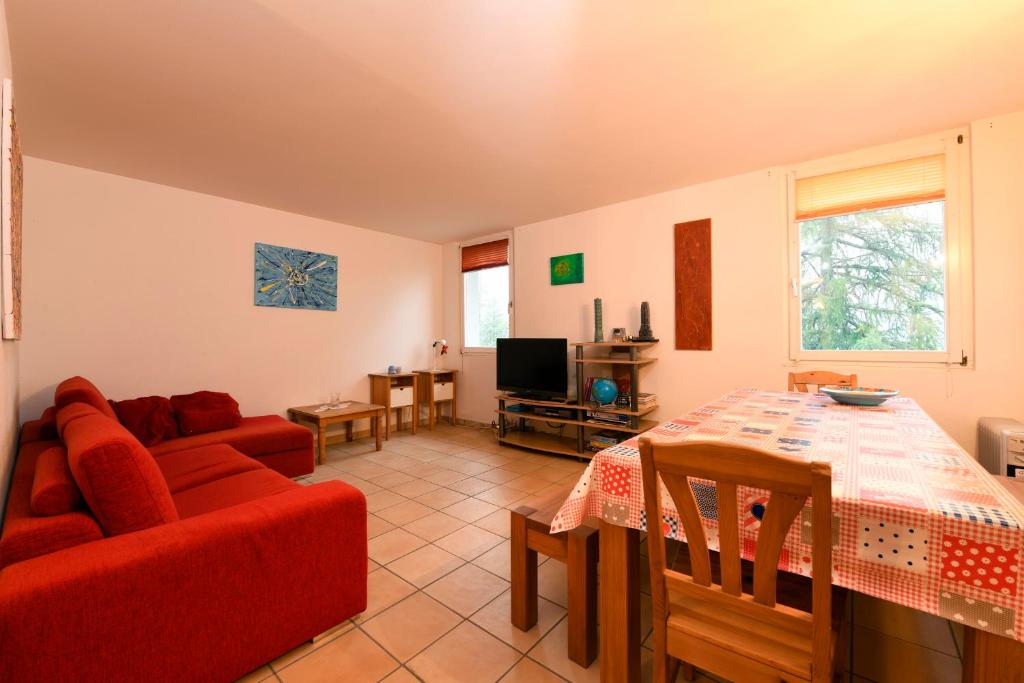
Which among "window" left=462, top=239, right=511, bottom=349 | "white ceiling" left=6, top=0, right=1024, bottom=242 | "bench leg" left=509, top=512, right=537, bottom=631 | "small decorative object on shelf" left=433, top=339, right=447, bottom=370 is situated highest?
"white ceiling" left=6, top=0, right=1024, bottom=242

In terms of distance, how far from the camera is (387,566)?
215 cm

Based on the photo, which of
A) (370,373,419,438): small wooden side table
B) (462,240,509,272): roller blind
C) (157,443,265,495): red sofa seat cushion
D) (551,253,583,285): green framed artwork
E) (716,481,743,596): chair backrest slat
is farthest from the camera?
(462,240,509,272): roller blind

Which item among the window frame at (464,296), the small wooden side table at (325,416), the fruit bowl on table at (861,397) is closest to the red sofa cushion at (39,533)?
the small wooden side table at (325,416)

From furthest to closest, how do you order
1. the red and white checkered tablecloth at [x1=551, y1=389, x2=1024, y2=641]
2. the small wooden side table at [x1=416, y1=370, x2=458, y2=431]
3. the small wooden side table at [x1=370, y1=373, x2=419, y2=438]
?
the small wooden side table at [x1=416, y1=370, x2=458, y2=431]
the small wooden side table at [x1=370, y1=373, x2=419, y2=438]
the red and white checkered tablecloth at [x1=551, y1=389, x2=1024, y2=641]

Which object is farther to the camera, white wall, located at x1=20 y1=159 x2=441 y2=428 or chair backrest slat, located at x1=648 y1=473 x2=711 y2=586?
white wall, located at x1=20 y1=159 x2=441 y2=428

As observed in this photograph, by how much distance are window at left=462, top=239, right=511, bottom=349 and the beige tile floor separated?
268 centimetres

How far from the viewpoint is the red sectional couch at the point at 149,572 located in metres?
1.09

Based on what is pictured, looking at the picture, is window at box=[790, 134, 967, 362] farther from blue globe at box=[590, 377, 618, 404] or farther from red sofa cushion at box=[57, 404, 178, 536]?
red sofa cushion at box=[57, 404, 178, 536]

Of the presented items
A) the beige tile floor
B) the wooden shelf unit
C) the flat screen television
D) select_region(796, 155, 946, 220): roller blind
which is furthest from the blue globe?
select_region(796, 155, 946, 220): roller blind

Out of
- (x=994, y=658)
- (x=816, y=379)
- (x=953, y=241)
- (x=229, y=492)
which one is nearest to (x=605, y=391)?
(x=816, y=379)

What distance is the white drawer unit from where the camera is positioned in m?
4.91

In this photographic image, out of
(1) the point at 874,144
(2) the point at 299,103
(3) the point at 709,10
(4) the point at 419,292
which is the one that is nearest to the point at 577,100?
Result: (3) the point at 709,10

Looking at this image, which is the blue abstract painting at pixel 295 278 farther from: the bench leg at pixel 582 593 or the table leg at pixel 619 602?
the table leg at pixel 619 602

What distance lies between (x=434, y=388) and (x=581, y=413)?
2.13 meters
